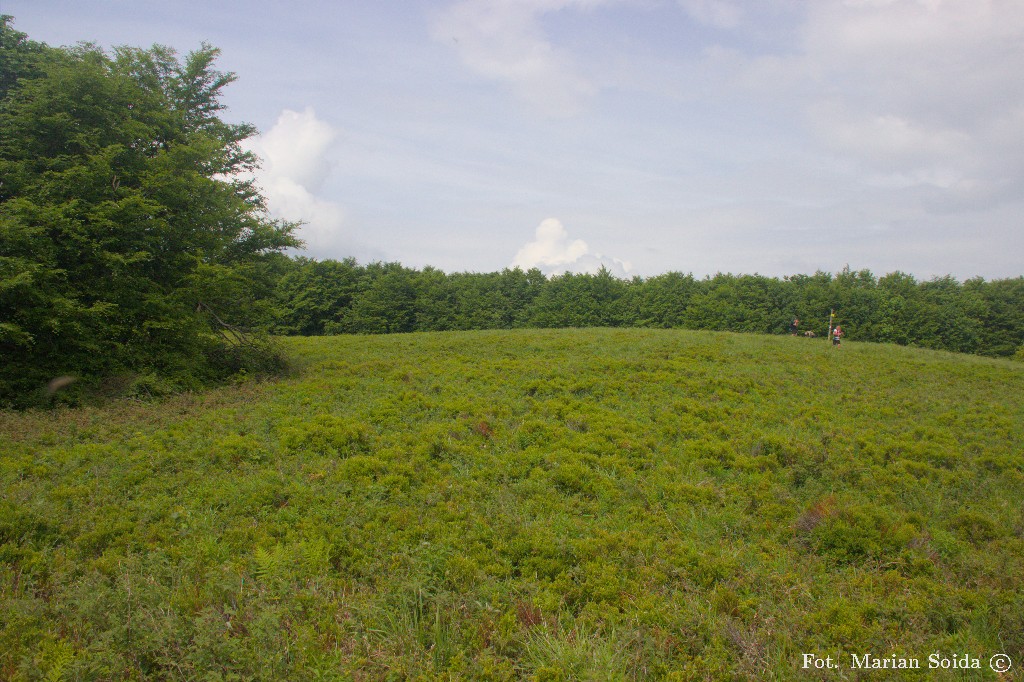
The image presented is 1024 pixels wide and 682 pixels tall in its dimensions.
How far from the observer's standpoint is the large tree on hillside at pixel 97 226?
38.8 feet

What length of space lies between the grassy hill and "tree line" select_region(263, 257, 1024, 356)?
34783 mm

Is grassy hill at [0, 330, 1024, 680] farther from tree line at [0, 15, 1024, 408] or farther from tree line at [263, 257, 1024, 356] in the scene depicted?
tree line at [263, 257, 1024, 356]

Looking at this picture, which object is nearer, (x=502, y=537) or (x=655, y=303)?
(x=502, y=537)

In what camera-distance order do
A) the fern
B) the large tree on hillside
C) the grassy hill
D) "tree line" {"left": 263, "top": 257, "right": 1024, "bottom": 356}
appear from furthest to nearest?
"tree line" {"left": 263, "top": 257, "right": 1024, "bottom": 356} → the large tree on hillside → the grassy hill → the fern

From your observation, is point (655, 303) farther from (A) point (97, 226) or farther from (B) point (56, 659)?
(B) point (56, 659)

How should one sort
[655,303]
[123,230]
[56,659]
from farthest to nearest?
[655,303], [123,230], [56,659]

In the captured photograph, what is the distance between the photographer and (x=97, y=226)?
41.3ft

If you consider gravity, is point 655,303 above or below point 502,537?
above

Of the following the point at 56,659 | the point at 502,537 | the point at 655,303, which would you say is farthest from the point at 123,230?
the point at 655,303

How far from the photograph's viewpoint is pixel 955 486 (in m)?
8.77

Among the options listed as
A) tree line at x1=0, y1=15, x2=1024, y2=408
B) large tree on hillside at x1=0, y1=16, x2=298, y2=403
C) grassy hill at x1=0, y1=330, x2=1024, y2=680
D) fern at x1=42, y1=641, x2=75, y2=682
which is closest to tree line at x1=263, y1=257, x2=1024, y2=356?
tree line at x1=0, y1=15, x2=1024, y2=408

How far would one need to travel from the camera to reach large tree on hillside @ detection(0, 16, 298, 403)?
11.8 meters

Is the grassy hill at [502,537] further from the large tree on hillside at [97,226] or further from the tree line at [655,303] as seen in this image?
the tree line at [655,303]

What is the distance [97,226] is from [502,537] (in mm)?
13840
